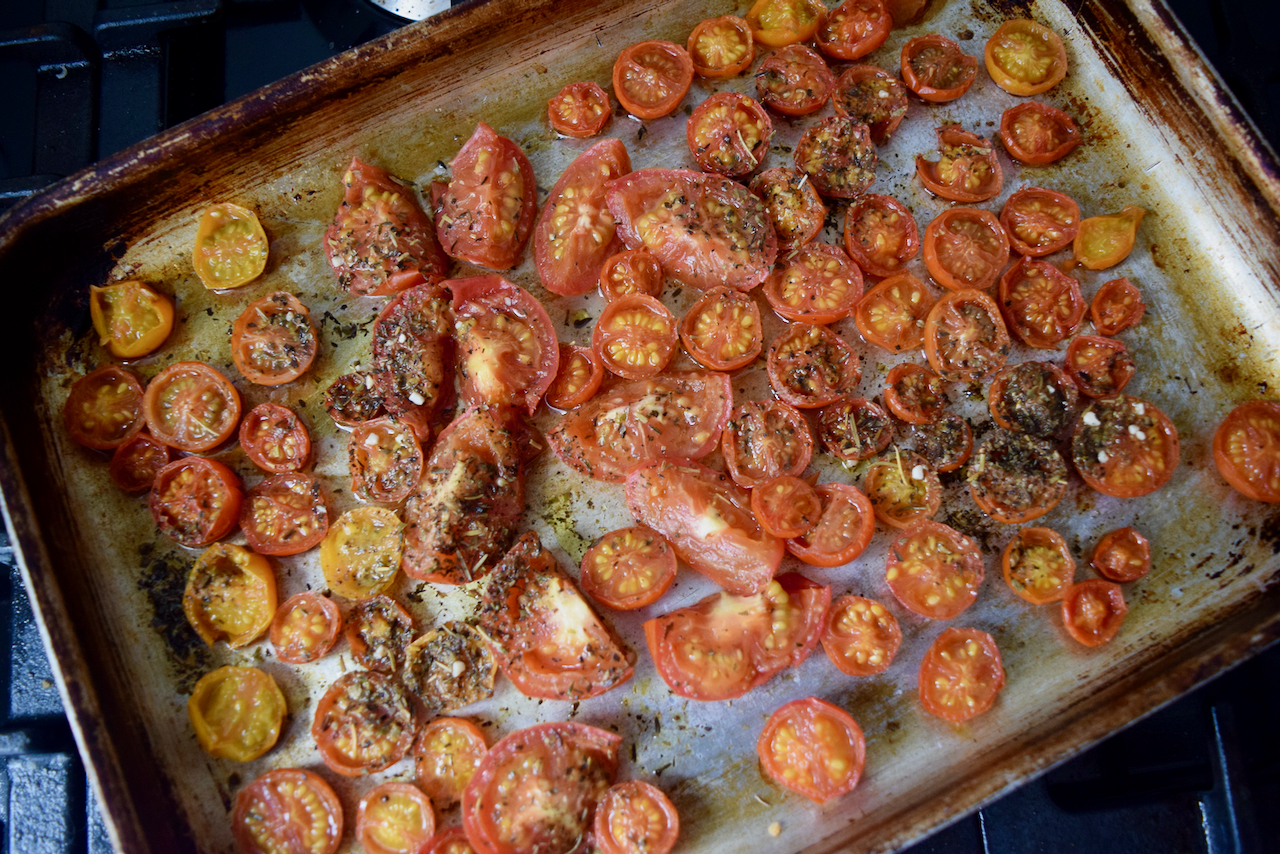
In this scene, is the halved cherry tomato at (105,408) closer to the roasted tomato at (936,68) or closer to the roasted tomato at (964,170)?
the roasted tomato at (964,170)

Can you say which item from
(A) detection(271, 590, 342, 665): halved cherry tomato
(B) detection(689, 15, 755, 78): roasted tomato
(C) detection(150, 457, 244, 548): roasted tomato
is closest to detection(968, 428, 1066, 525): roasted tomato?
(B) detection(689, 15, 755, 78): roasted tomato

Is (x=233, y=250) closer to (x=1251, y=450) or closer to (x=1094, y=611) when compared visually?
(x=1094, y=611)

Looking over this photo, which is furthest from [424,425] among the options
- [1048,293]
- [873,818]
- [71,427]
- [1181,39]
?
[1181,39]

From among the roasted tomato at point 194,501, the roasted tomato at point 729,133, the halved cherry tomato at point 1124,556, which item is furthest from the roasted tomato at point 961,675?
the roasted tomato at point 194,501

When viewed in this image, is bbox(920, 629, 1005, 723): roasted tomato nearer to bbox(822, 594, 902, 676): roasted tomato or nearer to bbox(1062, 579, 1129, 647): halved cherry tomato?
bbox(822, 594, 902, 676): roasted tomato

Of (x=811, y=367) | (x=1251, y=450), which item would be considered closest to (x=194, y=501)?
(x=811, y=367)

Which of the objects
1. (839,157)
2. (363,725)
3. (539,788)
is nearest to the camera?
(539,788)

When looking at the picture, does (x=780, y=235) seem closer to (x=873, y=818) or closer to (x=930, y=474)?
(x=930, y=474)
